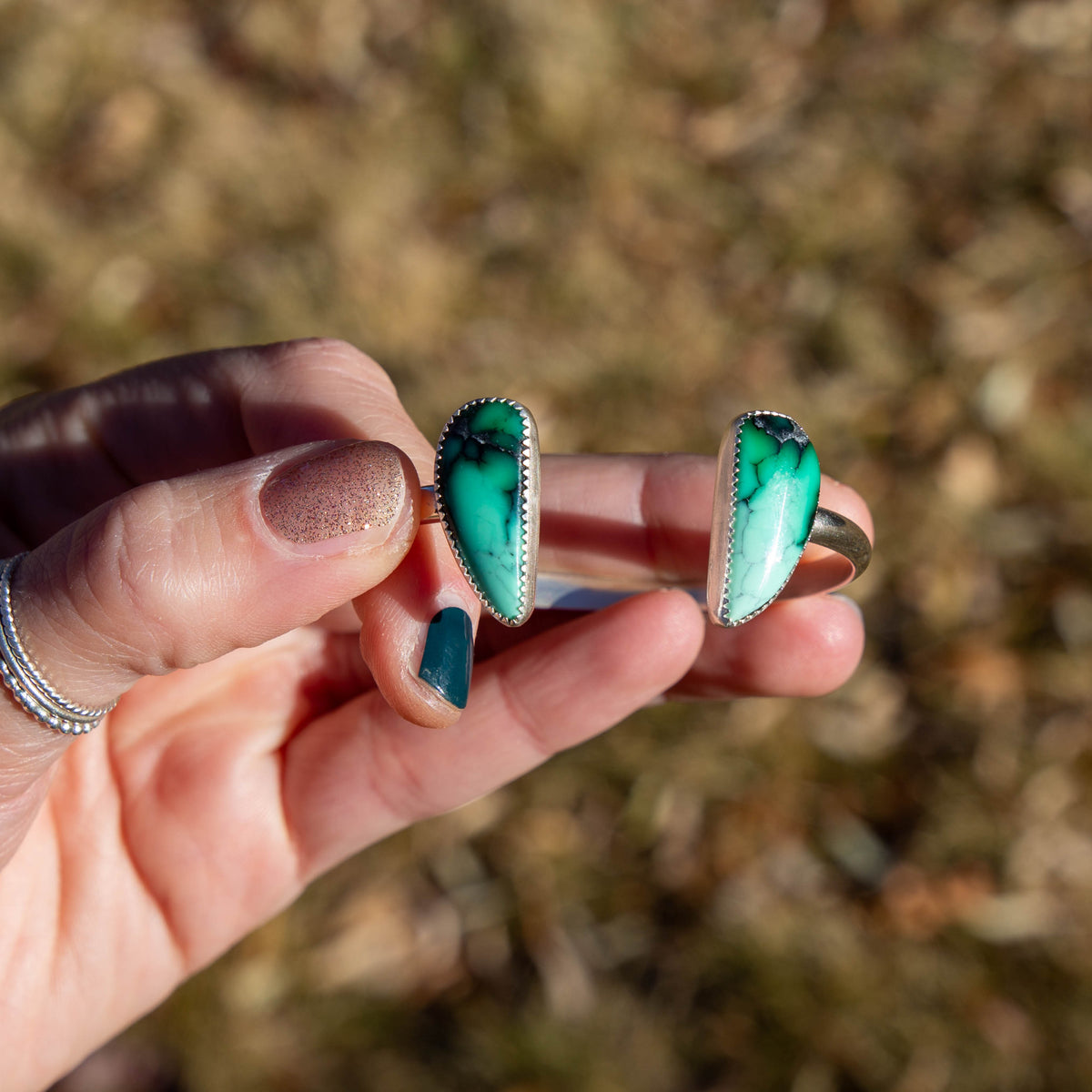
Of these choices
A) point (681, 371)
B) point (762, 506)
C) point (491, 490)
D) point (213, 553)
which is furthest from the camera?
point (681, 371)

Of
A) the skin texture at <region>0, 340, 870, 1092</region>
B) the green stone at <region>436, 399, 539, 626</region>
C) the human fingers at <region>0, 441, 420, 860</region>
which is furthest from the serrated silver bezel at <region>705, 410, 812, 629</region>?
the human fingers at <region>0, 441, 420, 860</region>

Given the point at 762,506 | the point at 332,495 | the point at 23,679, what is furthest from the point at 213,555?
the point at 762,506

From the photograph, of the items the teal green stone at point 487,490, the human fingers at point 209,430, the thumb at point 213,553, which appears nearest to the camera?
the thumb at point 213,553

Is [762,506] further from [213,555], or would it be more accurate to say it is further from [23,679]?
[23,679]

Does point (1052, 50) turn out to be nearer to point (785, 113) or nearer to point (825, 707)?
point (785, 113)

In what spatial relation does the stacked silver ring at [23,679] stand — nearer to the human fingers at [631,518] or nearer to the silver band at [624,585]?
the silver band at [624,585]

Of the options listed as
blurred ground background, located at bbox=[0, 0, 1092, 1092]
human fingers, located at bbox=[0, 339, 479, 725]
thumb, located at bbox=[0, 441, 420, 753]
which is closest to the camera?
thumb, located at bbox=[0, 441, 420, 753]

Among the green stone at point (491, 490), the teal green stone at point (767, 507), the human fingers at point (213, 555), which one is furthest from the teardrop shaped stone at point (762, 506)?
the human fingers at point (213, 555)

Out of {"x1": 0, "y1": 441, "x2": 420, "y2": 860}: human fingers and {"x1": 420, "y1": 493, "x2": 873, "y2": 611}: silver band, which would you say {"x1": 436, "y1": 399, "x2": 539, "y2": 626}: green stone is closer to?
{"x1": 0, "y1": 441, "x2": 420, "y2": 860}: human fingers
